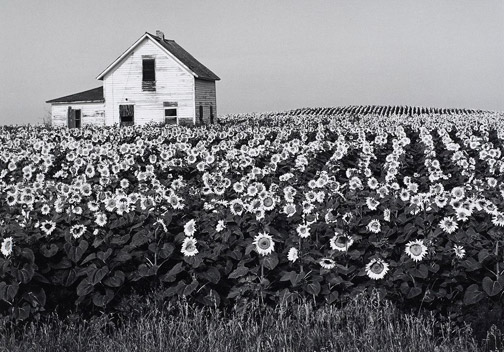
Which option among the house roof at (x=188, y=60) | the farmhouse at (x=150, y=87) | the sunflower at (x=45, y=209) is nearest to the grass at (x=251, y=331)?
the sunflower at (x=45, y=209)

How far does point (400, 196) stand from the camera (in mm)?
7098

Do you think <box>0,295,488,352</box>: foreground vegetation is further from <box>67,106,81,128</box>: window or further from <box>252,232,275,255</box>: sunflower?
<box>67,106,81,128</box>: window

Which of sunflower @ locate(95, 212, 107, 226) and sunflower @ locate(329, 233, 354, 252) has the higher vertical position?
sunflower @ locate(95, 212, 107, 226)

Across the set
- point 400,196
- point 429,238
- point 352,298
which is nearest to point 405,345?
point 352,298

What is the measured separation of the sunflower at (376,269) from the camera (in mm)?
5680

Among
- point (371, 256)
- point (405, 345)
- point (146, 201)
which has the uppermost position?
point (146, 201)

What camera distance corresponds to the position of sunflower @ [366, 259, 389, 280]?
568 cm

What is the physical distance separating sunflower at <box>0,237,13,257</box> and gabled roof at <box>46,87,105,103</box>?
30096mm

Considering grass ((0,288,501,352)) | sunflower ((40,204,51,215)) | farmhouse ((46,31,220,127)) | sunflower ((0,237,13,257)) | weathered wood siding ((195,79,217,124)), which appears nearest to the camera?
grass ((0,288,501,352))

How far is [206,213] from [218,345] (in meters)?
1.76

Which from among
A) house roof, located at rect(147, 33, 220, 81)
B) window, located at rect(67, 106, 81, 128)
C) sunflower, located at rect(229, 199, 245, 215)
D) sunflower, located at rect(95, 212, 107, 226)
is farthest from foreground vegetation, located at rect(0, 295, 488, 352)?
window, located at rect(67, 106, 81, 128)

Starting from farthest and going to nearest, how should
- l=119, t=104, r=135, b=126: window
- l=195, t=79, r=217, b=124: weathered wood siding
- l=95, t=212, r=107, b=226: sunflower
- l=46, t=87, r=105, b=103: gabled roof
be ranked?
l=46, t=87, r=105, b=103: gabled roof < l=195, t=79, r=217, b=124: weathered wood siding < l=119, t=104, r=135, b=126: window < l=95, t=212, r=107, b=226: sunflower

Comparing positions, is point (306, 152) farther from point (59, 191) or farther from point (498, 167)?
point (59, 191)

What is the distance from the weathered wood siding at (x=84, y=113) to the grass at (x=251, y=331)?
29.8 m
